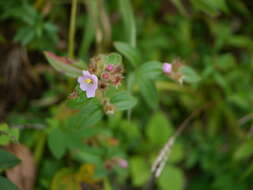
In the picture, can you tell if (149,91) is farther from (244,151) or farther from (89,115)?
(244,151)

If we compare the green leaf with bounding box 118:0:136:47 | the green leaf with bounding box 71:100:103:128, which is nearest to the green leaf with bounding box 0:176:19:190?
the green leaf with bounding box 71:100:103:128

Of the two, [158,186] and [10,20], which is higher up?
[10,20]

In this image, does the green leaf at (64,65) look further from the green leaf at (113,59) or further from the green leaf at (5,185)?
the green leaf at (5,185)

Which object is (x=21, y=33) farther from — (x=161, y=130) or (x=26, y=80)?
(x=161, y=130)

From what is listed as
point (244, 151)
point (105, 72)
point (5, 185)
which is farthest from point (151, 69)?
point (244, 151)

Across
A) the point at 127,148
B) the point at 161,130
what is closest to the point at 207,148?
the point at 161,130

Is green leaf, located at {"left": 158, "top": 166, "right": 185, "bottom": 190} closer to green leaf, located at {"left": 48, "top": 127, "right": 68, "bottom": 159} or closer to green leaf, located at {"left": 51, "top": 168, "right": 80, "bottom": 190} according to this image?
green leaf, located at {"left": 51, "top": 168, "right": 80, "bottom": 190}
